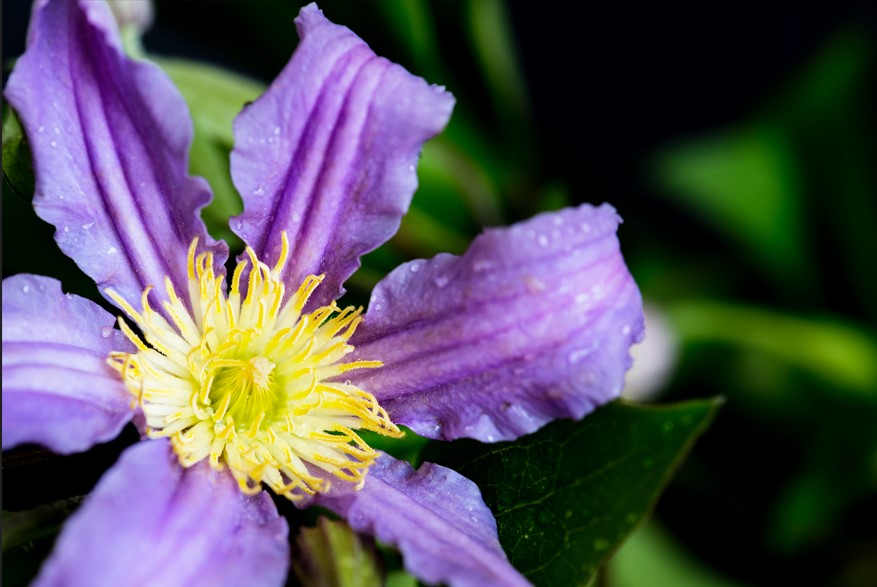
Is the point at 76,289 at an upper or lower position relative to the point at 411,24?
lower

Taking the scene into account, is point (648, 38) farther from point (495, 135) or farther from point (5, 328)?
point (5, 328)

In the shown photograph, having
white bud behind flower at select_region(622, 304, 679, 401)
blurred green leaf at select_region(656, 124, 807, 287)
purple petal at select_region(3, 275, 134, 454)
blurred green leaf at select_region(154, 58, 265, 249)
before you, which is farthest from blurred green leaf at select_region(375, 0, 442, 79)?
purple petal at select_region(3, 275, 134, 454)

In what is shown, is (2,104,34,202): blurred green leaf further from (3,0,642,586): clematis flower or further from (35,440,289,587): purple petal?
(35,440,289,587): purple petal

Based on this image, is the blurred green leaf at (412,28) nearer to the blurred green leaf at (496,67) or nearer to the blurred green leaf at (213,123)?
the blurred green leaf at (496,67)

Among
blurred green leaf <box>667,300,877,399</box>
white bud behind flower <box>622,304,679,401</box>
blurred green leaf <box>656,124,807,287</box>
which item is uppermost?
blurred green leaf <box>656,124,807,287</box>

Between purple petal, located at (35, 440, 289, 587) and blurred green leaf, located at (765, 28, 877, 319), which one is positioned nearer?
purple petal, located at (35, 440, 289, 587)

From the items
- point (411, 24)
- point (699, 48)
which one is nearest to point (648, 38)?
point (699, 48)

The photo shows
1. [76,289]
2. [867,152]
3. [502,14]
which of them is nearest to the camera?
[76,289]
